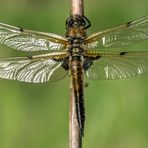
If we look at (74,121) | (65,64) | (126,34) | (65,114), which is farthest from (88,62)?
(65,114)

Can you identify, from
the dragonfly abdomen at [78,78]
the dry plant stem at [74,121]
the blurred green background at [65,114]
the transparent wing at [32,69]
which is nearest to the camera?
the dry plant stem at [74,121]

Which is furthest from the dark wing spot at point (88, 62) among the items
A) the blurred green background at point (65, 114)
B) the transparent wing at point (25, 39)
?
the blurred green background at point (65, 114)

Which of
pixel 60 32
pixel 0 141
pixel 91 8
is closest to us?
pixel 0 141

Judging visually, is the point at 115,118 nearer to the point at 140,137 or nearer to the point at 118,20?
the point at 140,137

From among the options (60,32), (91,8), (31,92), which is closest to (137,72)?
(31,92)

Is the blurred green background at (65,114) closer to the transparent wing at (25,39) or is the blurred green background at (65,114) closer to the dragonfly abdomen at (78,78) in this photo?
the transparent wing at (25,39)

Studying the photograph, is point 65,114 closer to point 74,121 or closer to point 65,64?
point 65,64
